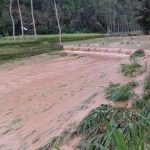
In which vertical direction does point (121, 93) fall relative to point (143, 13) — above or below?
below

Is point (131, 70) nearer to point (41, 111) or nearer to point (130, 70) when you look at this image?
point (130, 70)

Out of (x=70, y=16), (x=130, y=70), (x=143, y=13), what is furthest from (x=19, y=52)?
(x=70, y=16)

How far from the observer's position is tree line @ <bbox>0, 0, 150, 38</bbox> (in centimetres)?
3203

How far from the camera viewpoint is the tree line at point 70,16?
32.0 m

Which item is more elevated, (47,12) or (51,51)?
(47,12)

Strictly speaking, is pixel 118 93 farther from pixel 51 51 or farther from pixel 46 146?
pixel 51 51

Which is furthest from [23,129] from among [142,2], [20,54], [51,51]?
[142,2]

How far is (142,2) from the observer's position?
28.2 m

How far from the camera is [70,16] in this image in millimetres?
39281


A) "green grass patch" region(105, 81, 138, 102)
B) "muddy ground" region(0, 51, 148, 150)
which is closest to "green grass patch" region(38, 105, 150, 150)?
"muddy ground" region(0, 51, 148, 150)

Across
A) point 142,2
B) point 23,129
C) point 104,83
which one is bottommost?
point 23,129

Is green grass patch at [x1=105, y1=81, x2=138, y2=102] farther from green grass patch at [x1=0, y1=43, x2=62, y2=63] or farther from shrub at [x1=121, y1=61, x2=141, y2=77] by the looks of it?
green grass patch at [x1=0, y1=43, x2=62, y2=63]

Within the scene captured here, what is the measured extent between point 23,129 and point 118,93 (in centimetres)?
159

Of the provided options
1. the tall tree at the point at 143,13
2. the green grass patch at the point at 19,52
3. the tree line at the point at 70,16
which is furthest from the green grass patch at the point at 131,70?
the tree line at the point at 70,16
